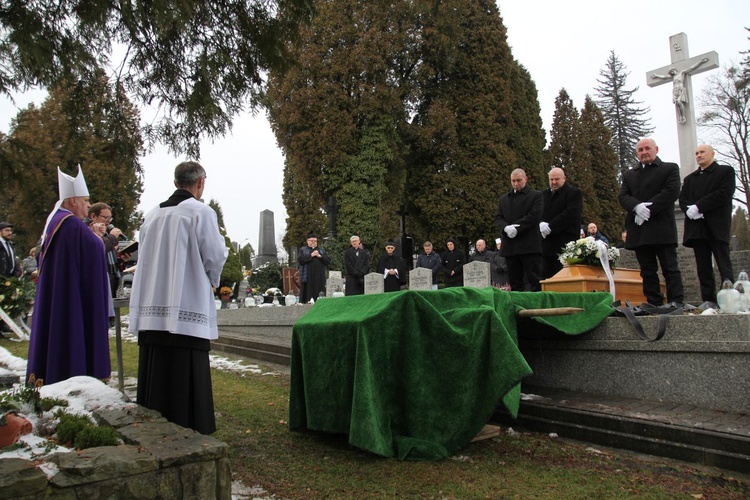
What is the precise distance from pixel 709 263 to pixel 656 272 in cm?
59

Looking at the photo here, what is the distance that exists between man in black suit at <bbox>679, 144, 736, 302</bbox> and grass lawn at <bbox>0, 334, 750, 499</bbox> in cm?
308

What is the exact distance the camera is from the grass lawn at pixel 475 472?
319 cm

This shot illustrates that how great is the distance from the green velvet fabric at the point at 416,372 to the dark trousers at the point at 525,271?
276 cm

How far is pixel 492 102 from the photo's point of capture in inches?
1051

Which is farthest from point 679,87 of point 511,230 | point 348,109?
point 348,109

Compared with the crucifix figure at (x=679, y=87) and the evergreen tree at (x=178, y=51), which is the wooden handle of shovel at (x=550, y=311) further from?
the crucifix figure at (x=679, y=87)

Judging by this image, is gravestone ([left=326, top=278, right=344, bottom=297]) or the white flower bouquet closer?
the white flower bouquet

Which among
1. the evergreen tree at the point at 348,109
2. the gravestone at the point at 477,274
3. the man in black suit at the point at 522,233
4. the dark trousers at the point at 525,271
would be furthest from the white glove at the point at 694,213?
the evergreen tree at the point at 348,109

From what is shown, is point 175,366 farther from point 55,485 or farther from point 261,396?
point 261,396

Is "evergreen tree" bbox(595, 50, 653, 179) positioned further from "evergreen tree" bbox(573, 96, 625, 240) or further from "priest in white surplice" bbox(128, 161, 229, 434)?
"priest in white surplice" bbox(128, 161, 229, 434)

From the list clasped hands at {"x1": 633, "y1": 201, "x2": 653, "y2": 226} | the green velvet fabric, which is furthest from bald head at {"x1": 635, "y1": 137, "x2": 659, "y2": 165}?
the green velvet fabric

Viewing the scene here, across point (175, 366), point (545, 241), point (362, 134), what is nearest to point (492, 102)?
point (362, 134)

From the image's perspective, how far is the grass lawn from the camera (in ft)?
10.5

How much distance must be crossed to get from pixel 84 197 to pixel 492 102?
2406cm
